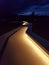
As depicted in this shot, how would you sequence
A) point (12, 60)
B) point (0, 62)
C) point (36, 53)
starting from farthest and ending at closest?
1. point (36, 53)
2. point (12, 60)
3. point (0, 62)

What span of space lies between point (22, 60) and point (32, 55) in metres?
0.89

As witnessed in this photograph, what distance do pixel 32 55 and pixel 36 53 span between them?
22 cm

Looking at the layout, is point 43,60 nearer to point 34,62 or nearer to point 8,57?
point 34,62

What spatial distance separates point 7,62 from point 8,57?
80cm

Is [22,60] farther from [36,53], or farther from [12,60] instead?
[36,53]

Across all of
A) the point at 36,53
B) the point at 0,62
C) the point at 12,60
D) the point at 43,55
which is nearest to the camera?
the point at 0,62

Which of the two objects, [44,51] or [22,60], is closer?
[22,60]

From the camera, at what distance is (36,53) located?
24.6 feet

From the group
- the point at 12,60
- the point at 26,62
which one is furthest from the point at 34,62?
the point at 12,60

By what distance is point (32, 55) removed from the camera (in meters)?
7.34

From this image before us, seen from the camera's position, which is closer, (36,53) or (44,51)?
(44,51)

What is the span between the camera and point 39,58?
22.1 feet

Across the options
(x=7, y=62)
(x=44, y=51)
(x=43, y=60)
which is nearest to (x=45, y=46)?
(x=44, y=51)

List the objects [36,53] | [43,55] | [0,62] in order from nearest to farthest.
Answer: [0,62] < [43,55] < [36,53]
